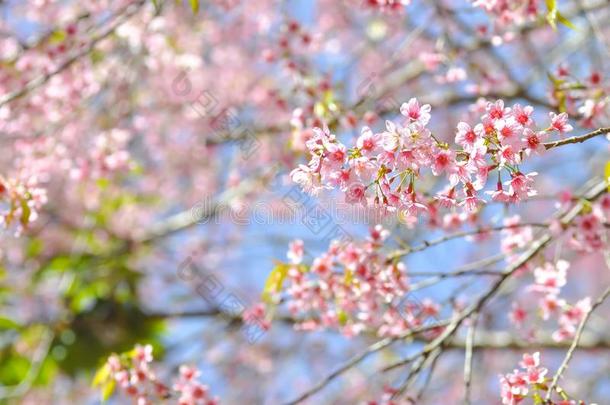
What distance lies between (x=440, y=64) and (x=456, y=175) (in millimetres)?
2360

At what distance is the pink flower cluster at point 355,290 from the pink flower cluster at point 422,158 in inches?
28.5

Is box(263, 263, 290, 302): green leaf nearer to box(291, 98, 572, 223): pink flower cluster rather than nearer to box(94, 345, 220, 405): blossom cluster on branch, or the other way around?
box(94, 345, 220, 405): blossom cluster on branch

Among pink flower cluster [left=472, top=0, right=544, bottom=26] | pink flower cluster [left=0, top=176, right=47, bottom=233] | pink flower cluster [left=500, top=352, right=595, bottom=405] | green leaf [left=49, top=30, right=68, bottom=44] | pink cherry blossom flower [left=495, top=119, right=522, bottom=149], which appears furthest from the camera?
green leaf [left=49, top=30, right=68, bottom=44]

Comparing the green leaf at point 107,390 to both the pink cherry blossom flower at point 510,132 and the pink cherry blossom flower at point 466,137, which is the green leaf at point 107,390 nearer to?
the pink cherry blossom flower at point 466,137

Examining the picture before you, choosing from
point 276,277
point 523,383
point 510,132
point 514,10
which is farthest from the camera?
point 514,10

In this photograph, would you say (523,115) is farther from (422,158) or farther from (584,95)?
(584,95)

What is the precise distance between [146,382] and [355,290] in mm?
927

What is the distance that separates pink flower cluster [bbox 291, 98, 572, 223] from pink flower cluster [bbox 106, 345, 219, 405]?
1.18 metres

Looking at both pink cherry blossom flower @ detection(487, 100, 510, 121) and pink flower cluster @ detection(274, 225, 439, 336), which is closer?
pink cherry blossom flower @ detection(487, 100, 510, 121)

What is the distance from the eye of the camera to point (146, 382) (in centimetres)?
294

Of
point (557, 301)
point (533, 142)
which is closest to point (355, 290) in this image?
point (557, 301)

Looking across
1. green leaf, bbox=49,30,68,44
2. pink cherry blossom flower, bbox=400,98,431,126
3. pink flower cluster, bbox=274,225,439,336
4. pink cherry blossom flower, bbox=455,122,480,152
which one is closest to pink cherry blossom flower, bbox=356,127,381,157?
pink cherry blossom flower, bbox=400,98,431,126

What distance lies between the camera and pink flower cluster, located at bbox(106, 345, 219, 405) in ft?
9.48

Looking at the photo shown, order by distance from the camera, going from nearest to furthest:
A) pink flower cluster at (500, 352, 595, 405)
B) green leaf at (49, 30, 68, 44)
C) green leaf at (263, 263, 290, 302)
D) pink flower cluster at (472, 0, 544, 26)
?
1. pink flower cluster at (500, 352, 595, 405)
2. green leaf at (263, 263, 290, 302)
3. pink flower cluster at (472, 0, 544, 26)
4. green leaf at (49, 30, 68, 44)
